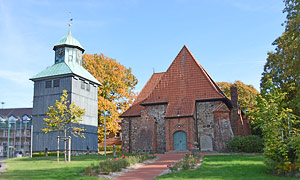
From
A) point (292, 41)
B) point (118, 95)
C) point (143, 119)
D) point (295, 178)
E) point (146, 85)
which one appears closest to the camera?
point (295, 178)

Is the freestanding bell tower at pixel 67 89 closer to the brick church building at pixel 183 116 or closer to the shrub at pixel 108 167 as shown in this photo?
the brick church building at pixel 183 116

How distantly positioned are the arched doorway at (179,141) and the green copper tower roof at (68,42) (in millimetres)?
17734

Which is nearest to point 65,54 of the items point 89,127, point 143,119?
point 89,127

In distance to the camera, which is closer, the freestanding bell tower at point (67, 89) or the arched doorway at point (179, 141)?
the arched doorway at point (179, 141)

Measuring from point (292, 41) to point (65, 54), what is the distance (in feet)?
83.5

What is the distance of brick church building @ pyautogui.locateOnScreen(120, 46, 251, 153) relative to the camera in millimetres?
25453

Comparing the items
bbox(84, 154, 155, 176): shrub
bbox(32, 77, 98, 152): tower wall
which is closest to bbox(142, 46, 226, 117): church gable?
bbox(32, 77, 98, 152): tower wall

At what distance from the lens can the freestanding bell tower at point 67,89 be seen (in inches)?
1257

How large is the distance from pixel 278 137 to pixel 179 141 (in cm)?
1332

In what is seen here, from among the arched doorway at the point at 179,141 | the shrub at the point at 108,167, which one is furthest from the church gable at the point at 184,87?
the shrub at the point at 108,167

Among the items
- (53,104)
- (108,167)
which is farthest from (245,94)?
(108,167)

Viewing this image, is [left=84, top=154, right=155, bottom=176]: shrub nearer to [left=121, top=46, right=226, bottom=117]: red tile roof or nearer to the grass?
the grass

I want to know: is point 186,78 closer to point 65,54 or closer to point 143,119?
point 143,119

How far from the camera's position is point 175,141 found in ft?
84.4
